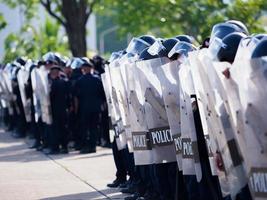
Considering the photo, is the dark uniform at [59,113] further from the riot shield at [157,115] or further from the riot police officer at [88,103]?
the riot shield at [157,115]

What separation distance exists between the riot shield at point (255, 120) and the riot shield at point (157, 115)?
3238 mm

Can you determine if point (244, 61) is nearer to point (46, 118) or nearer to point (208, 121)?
point (208, 121)

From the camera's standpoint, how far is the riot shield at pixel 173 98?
9.48 metres

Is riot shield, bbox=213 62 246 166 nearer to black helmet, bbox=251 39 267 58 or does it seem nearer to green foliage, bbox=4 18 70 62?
black helmet, bbox=251 39 267 58

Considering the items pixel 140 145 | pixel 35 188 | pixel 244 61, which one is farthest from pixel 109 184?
pixel 244 61

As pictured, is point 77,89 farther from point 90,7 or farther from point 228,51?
point 90,7

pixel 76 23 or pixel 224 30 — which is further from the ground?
pixel 76 23

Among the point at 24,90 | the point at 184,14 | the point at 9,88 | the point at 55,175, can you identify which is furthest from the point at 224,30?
the point at 184,14

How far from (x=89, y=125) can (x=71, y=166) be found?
106 inches

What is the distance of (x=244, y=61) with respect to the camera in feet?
22.7

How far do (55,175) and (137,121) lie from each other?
4791mm

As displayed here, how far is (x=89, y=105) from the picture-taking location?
1898 centimetres

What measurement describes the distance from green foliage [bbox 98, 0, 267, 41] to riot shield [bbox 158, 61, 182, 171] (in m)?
18.4

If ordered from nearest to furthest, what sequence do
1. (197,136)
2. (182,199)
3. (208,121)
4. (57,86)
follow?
1. (208,121)
2. (197,136)
3. (182,199)
4. (57,86)
